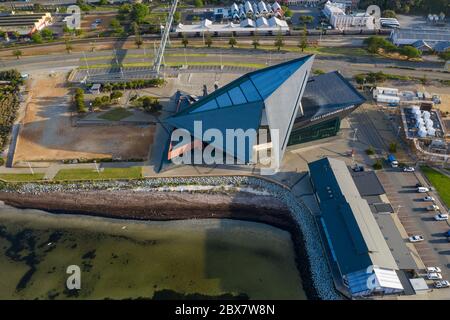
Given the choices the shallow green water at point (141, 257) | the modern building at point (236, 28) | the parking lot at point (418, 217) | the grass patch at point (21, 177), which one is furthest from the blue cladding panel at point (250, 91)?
the modern building at point (236, 28)

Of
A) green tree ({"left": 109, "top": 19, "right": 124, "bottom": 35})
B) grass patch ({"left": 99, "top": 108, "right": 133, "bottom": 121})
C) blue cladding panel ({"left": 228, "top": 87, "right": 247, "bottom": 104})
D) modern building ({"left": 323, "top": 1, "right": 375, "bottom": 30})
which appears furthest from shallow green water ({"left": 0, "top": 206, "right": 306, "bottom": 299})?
modern building ({"left": 323, "top": 1, "right": 375, "bottom": 30})

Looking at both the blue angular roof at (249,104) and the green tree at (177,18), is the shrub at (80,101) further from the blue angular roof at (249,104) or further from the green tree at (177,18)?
the green tree at (177,18)

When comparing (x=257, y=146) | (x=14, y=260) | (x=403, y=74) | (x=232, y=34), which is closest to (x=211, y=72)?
(x=232, y=34)

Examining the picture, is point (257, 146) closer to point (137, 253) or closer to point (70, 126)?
point (137, 253)

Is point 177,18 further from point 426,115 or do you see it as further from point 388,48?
point 426,115

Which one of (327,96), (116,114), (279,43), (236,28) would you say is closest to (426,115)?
(327,96)

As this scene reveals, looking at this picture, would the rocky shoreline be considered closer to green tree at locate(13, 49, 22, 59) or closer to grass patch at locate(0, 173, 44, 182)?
grass patch at locate(0, 173, 44, 182)
